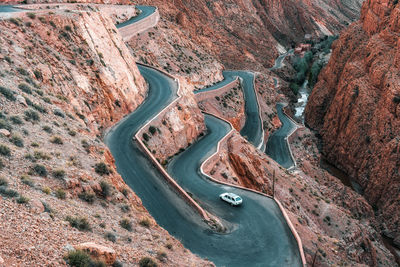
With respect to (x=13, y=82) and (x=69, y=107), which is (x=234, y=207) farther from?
(x=13, y=82)

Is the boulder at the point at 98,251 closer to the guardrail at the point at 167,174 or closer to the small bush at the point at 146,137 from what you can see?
the guardrail at the point at 167,174

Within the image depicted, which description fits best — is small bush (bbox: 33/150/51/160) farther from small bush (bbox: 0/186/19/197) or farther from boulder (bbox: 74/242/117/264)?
boulder (bbox: 74/242/117/264)

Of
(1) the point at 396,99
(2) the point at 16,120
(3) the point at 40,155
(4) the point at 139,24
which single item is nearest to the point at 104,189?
(3) the point at 40,155

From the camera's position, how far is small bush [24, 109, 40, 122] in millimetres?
16516

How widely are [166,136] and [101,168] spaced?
13876 mm

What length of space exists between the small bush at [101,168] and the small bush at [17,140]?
3132 millimetres

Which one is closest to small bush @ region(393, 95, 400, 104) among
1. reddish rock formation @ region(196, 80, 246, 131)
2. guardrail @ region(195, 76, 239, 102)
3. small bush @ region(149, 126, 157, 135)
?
reddish rock formation @ region(196, 80, 246, 131)

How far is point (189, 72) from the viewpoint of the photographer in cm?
5144

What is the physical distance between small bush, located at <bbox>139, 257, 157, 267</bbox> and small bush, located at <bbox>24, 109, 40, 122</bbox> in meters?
9.10

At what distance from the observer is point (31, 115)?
16719 mm

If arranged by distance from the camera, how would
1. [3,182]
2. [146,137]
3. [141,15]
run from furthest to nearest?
1. [141,15]
2. [146,137]
3. [3,182]

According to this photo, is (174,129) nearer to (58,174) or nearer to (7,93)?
(7,93)

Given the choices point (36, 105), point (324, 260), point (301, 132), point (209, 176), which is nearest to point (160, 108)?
point (209, 176)

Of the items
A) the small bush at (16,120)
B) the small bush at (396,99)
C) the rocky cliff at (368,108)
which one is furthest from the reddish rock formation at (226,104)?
the small bush at (16,120)
